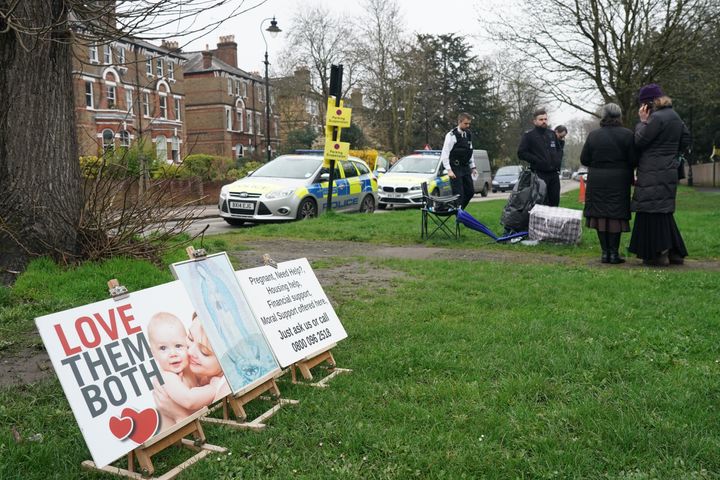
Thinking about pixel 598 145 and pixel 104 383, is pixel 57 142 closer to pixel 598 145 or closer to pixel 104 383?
pixel 104 383

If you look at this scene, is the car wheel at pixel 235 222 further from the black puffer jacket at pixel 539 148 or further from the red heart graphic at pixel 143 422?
the red heart graphic at pixel 143 422

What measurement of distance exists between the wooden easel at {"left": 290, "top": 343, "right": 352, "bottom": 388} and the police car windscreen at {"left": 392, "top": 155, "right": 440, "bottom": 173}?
57.6ft

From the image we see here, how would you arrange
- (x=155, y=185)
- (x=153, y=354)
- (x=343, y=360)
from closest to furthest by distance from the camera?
(x=153, y=354), (x=343, y=360), (x=155, y=185)

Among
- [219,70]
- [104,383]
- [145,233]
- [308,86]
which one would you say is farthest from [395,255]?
[219,70]

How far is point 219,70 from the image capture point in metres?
64.9

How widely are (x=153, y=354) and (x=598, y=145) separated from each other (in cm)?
708

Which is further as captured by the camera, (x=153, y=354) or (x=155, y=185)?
(x=155, y=185)

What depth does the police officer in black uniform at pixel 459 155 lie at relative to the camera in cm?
1258

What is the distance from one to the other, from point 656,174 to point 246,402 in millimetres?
6324

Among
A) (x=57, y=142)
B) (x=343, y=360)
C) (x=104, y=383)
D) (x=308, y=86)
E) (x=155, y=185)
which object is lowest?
(x=343, y=360)

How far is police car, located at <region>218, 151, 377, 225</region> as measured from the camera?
→ 50.9 ft

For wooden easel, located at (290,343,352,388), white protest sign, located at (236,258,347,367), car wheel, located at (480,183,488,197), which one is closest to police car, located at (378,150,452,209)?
car wheel, located at (480,183,488,197)

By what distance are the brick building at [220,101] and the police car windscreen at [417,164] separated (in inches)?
1660

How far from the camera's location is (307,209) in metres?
16.1
